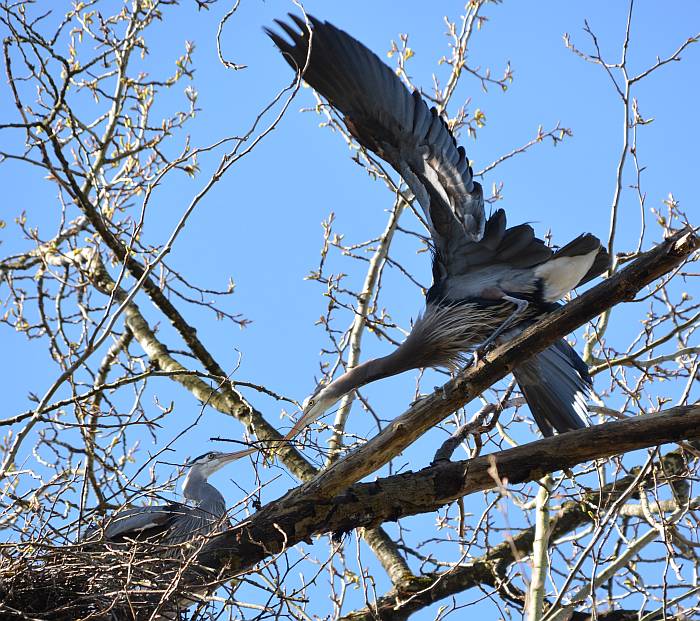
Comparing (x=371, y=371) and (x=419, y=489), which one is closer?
(x=419, y=489)

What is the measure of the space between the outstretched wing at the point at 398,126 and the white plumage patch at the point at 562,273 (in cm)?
49

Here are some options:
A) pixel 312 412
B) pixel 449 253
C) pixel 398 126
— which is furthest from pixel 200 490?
pixel 398 126

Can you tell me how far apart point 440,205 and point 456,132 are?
231 cm

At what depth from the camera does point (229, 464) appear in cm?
681

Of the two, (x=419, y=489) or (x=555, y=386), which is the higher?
(x=555, y=386)

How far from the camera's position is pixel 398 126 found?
18.9 ft

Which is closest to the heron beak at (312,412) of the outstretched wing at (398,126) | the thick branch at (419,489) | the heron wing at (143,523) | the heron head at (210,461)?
the heron head at (210,461)

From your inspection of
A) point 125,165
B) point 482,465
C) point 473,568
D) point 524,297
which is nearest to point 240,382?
point 482,465

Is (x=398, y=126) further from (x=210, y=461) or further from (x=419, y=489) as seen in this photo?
(x=210, y=461)

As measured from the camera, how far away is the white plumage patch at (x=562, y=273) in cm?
570

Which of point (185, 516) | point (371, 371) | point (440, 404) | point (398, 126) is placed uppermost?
point (398, 126)

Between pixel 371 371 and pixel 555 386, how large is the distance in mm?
1154

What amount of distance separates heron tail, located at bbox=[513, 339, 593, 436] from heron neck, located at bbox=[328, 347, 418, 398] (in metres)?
0.72

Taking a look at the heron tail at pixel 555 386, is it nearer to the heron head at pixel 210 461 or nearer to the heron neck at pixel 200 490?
the heron head at pixel 210 461
